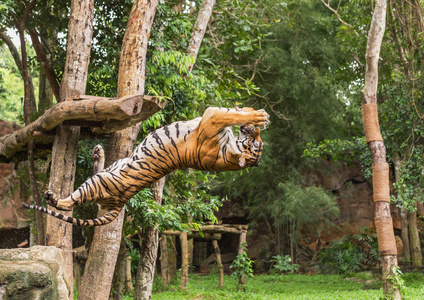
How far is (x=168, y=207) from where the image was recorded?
630cm

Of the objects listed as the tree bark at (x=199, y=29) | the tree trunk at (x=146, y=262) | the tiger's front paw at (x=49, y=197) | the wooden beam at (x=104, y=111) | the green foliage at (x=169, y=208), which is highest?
the tree bark at (x=199, y=29)

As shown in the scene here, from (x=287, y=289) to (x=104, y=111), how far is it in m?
9.08

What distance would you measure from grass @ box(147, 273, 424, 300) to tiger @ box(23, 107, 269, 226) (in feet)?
21.8

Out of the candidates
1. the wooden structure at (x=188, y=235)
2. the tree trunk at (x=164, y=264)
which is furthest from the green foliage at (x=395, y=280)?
the tree trunk at (x=164, y=264)

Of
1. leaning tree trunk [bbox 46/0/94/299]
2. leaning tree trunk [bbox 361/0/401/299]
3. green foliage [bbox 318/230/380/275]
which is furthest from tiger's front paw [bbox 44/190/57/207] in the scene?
green foliage [bbox 318/230/380/275]

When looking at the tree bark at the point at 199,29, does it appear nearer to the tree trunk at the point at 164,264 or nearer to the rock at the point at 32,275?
the rock at the point at 32,275

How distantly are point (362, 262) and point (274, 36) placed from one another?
6701 millimetres

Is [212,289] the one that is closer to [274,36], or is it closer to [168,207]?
[168,207]

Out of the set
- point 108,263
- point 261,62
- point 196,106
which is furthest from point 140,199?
point 261,62

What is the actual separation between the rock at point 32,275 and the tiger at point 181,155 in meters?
0.73

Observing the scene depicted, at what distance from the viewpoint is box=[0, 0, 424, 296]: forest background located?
6.39 metres

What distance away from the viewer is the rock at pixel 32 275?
3.23 m

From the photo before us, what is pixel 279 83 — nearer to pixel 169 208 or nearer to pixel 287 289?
pixel 287 289

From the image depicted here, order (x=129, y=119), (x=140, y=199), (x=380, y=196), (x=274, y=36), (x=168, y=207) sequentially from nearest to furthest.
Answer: (x=129, y=119)
(x=140, y=199)
(x=168, y=207)
(x=380, y=196)
(x=274, y=36)
